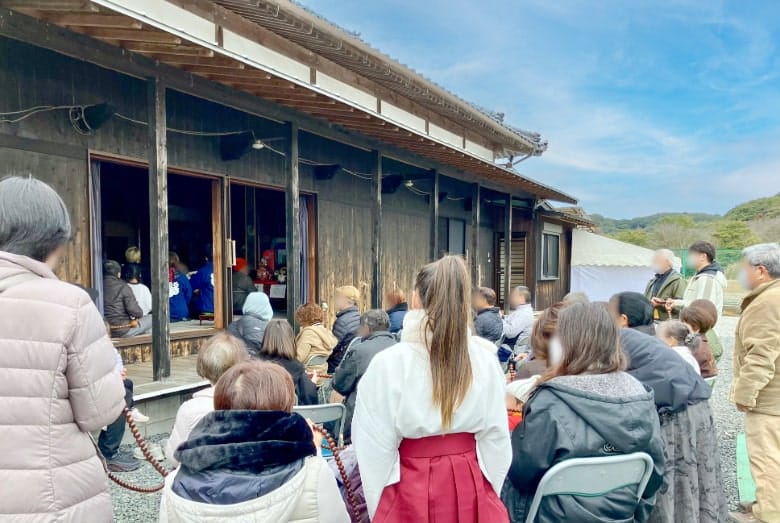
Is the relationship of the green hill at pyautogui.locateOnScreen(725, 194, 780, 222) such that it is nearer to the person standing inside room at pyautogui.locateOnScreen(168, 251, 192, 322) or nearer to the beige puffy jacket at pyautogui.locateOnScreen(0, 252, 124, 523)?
the person standing inside room at pyautogui.locateOnScreen(168, 251, 192, 322)

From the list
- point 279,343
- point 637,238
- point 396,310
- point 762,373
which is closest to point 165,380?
point 279,343

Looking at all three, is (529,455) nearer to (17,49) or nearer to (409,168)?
(17,49)

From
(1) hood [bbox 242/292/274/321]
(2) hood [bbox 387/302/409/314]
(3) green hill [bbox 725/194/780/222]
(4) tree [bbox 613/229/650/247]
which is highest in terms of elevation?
(3) green hill [bbox 725/194/780/222]

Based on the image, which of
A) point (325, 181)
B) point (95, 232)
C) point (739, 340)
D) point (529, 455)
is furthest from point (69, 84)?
point (739, 340)

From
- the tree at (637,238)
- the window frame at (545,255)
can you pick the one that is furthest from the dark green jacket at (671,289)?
the tree at (637,238)

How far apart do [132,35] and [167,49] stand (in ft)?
1.11

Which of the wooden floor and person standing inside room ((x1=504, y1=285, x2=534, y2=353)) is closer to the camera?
the wooden floor

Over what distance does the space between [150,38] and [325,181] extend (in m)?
4.37

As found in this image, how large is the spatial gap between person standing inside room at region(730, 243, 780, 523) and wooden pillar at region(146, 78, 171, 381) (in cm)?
411

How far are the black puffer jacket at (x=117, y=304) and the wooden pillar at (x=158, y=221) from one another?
1.09m

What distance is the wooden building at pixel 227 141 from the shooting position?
4387mm

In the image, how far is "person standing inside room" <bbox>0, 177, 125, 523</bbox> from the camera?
1.37 metres

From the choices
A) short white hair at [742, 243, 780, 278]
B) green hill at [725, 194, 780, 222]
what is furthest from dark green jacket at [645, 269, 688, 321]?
green hill at [725, 194, 780, 222]

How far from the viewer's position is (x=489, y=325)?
16.3 feet
